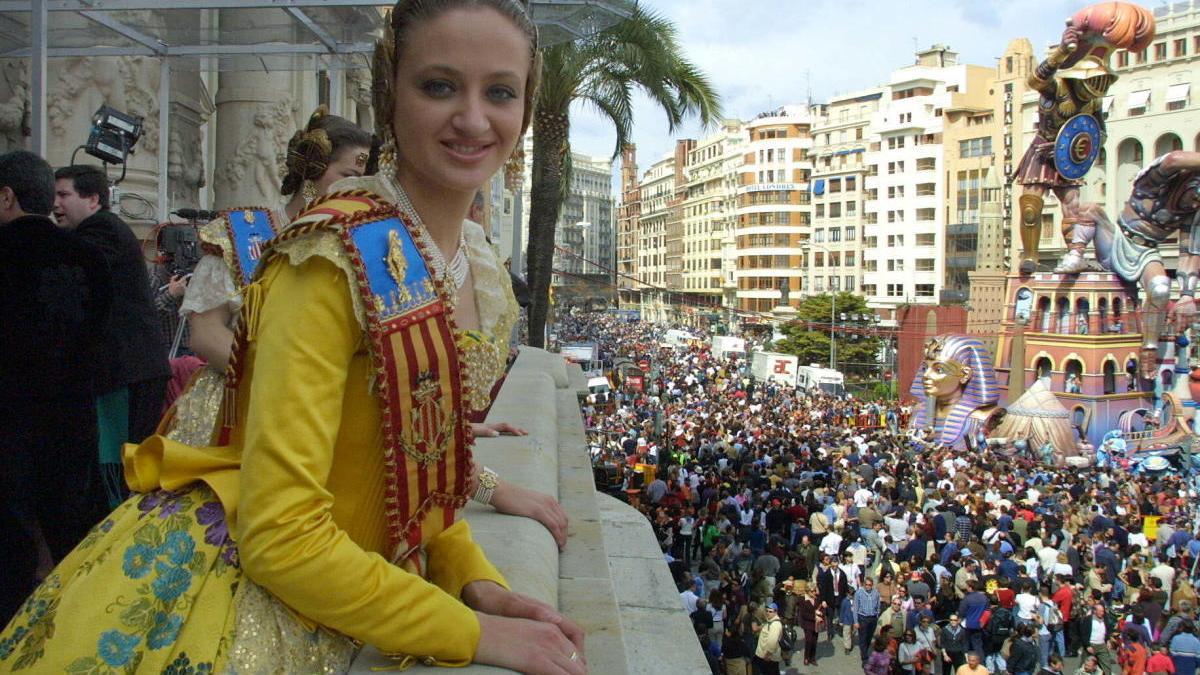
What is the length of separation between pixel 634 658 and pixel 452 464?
3.60 ft

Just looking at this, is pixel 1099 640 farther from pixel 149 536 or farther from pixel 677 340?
pixel 677 340

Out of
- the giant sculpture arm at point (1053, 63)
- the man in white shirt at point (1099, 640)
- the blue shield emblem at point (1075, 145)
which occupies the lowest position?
the man in white shirt at point (1099, 640)

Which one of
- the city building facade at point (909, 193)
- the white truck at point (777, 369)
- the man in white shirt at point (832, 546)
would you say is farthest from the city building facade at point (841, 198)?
the man in white shirt at point (832, 546)

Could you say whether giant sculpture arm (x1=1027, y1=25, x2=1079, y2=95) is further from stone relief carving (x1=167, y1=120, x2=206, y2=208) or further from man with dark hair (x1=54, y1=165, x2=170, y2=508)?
man with dark hair (x1=54, y1=165, x2=170, y2=508)

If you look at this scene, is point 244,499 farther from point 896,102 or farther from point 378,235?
point 896,102

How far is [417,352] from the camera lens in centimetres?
147

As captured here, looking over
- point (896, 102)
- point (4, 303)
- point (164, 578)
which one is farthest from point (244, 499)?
point (896, 102)

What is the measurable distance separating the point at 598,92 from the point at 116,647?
13.9m

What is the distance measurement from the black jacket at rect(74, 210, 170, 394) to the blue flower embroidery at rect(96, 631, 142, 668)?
66.2 inches

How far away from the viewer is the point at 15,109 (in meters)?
6.69

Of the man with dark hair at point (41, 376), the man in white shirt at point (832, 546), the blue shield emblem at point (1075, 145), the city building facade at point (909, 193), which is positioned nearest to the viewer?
the man with dark hair at point (41, 376)

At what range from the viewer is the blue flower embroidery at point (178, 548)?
1308mm

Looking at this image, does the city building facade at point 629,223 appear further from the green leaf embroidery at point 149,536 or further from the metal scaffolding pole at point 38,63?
the green leaf embroidery at point 149,536

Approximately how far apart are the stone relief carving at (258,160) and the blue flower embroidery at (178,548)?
7.75m
